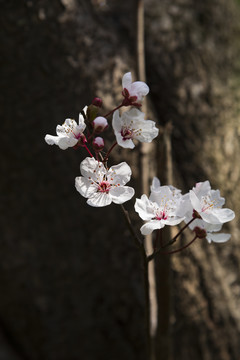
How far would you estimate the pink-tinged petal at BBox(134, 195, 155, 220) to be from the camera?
2.00 ft

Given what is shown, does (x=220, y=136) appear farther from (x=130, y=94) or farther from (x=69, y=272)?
(x=130, y=94)

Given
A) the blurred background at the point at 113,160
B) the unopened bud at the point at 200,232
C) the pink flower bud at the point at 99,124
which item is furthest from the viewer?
the blurred background at the point at 113,160

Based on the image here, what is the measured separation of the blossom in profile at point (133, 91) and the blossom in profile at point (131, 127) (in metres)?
0.03

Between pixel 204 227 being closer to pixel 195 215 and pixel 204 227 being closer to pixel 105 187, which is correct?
pixel 195 215

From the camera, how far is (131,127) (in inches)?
23.3

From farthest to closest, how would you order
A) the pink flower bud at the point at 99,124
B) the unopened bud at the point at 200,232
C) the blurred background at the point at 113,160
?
the blurred background at the point at 113,160 → the unopened bud at the point at 200,232 → the pink flower bud at the point at 99,124

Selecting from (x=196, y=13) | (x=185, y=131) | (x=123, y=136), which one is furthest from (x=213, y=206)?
(x=196, y=13)

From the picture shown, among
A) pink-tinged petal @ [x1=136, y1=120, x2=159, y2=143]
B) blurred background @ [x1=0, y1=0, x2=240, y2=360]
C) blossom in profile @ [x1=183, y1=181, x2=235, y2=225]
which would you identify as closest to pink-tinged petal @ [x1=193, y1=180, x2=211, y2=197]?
blossom in profile @ [x1=183, y1=181, x2=235, y2=225]

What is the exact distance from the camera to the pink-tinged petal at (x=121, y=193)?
576 millimetres

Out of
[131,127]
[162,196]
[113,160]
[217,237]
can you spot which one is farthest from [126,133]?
[113,160]

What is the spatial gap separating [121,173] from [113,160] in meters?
0.67

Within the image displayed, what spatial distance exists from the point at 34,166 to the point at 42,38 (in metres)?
0.43

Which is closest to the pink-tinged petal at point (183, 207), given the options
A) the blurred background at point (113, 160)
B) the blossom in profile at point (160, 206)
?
the blossom in profile at point (160, 206)

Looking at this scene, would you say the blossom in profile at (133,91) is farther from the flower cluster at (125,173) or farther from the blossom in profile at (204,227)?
the blossom in profile at (204,227)
